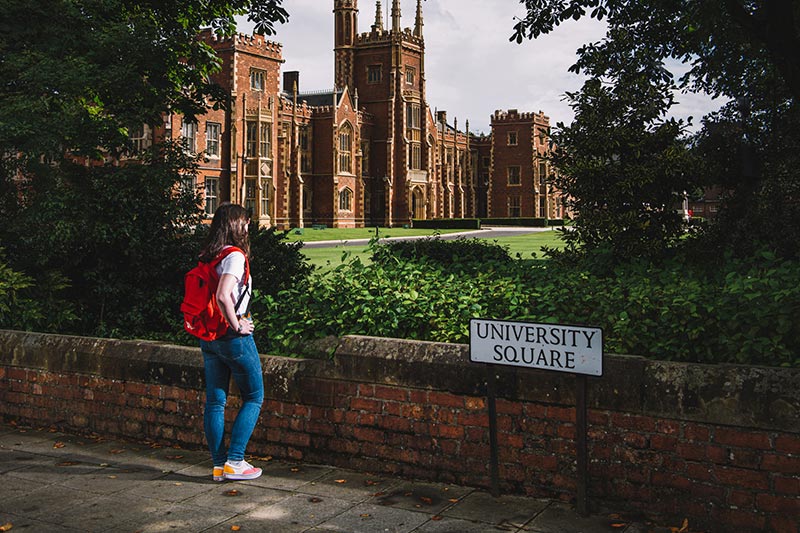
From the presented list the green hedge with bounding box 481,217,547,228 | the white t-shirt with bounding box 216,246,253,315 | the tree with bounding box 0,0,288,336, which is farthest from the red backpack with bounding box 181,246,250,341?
the green hedge with bounding box 481,217,547,228

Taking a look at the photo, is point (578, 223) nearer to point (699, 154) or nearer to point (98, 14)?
point (699, 154)

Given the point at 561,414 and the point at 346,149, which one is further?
the point at 346,149

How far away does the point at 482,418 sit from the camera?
538 centimetres

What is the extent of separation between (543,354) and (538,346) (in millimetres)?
58

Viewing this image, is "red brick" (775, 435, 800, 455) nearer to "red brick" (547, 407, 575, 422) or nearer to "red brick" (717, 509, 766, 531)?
"red brick" (717, 509, 766, 531)

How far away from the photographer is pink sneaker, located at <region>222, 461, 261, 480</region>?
5.51 m

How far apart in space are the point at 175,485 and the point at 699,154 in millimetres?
8975

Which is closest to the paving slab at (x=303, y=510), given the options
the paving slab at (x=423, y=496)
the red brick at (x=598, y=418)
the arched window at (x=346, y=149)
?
the paving slab at (x=423, y=496)

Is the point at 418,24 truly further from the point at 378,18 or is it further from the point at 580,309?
the point at 580,309

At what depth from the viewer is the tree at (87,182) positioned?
8523 millimetres

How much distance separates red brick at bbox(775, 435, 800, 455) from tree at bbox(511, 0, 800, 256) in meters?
6.05

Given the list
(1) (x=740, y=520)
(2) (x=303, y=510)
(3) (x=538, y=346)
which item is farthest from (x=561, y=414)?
(2) (x=303, y=510)

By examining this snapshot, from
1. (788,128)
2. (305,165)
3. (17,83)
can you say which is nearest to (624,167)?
(788,128)

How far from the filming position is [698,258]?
10141 millimetres
